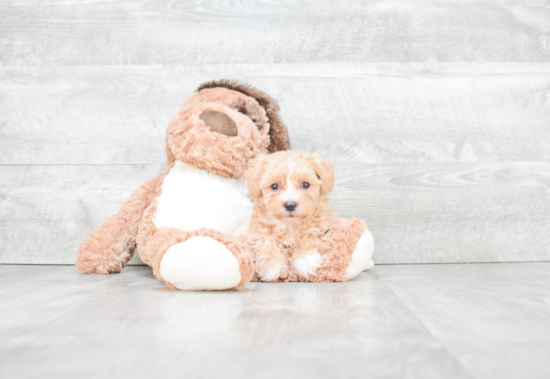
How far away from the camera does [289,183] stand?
860mm

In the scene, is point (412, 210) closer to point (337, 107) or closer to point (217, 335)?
point (337, 107)

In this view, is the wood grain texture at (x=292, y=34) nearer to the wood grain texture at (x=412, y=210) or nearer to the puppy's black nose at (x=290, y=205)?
the wood grain texture at (x=412, y=210)

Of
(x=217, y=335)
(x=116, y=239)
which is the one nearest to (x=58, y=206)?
(x=116, y=239)

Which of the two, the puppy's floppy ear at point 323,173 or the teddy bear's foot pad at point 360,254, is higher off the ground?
the puppy's floppy ear at point 323,173

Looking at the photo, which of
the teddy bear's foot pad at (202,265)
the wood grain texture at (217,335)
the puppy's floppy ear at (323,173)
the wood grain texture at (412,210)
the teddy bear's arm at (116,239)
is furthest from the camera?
the wood grain texture at (412,210)

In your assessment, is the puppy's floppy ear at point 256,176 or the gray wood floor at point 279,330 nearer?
the gray wood floor at point 279,330

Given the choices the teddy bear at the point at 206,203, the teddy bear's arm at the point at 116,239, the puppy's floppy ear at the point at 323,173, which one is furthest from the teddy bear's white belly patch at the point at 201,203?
the puppy's floppy ear at the point at 323,173

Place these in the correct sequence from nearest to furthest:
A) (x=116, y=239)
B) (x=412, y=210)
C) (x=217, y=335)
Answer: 1. (x=217, y=335)
2. (x=116, y=239)
3. (x=412, y=210)

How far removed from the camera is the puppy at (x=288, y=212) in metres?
0.85

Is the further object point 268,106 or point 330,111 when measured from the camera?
point 330,111

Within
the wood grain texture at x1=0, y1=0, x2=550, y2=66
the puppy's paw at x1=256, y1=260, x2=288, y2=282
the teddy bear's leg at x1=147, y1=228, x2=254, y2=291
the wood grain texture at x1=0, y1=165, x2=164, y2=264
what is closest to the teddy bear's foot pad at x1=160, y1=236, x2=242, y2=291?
the teddy bear's leg at x1=147, y1=228, x2=254, y2=291

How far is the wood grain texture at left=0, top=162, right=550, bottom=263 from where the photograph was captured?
121cm

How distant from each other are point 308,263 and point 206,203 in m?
0.26

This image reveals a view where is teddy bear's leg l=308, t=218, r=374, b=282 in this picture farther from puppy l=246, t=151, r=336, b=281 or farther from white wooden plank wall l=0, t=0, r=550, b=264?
white wooden plank wall l=0, t=0, r=550, b=264
